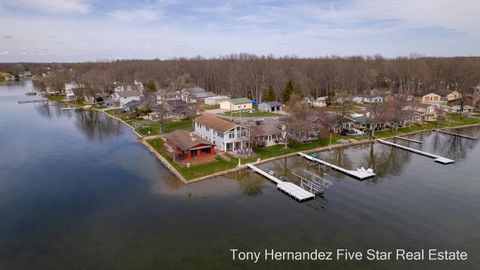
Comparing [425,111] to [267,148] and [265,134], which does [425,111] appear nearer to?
[265,134]

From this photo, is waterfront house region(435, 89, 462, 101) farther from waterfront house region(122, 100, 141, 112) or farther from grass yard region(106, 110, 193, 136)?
waterfront house region(122, 100, 141, 112)

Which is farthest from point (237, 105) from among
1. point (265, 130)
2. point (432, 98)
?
point (432, 98)

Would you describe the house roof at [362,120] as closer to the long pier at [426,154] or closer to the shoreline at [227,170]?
the shoreline at [227,170]

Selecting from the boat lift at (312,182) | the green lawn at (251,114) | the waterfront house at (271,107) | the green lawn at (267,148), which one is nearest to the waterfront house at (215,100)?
the waterfront house at (271,107)

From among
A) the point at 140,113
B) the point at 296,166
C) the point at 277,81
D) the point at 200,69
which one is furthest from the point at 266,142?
the point at 200,69

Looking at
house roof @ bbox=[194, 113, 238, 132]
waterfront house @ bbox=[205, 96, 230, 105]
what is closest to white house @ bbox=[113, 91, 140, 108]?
waterfront house @ bbox=[205, 96, 230, 105]

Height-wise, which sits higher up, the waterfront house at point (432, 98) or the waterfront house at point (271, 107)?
the waterfront house at point (432, 98)
